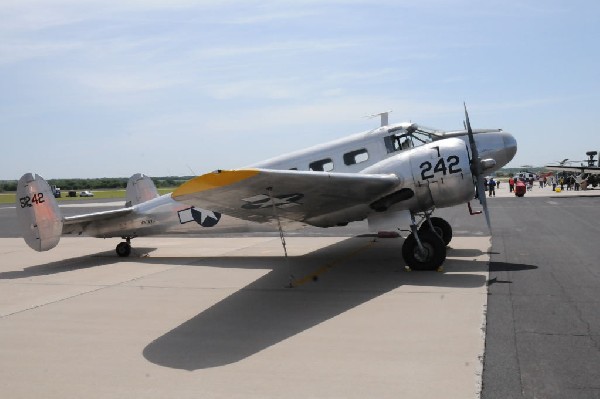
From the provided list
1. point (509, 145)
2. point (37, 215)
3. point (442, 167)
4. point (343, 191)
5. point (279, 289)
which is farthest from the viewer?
point (37, 215)

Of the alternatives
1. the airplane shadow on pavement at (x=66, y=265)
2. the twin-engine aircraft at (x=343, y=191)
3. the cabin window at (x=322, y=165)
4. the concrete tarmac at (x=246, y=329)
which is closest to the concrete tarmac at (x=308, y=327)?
the concrete tarmac at (x=246, y=329)

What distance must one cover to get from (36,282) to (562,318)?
9.78m

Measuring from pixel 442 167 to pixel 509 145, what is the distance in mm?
2434

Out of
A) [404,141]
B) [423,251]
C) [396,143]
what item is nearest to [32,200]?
[396,143]

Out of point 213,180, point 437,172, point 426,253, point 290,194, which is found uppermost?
point 213,180

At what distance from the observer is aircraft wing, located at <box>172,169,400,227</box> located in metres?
7.07

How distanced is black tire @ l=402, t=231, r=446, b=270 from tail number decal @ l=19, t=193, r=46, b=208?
8.56 m

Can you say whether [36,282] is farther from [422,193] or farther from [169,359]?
[422,193]

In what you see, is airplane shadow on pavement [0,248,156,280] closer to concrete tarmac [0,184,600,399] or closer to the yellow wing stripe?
concrete tarmac [0,184,600,399]

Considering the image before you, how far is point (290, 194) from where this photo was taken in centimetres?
885

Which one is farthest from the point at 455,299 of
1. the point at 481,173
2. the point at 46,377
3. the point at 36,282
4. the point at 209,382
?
the point at 36,282

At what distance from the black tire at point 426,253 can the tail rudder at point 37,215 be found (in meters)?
8.19

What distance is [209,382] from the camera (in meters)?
5.01

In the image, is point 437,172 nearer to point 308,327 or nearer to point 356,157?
point 356,157
